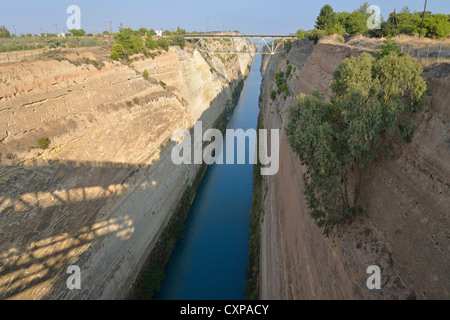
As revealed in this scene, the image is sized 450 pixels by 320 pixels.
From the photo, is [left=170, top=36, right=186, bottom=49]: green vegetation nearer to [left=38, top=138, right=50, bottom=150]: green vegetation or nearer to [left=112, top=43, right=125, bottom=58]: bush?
[left=112, top=43, right=125, bottom=58]: bush

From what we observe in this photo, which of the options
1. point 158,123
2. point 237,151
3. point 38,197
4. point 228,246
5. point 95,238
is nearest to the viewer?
point 38,197

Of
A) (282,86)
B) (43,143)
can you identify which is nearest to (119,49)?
(43,143)

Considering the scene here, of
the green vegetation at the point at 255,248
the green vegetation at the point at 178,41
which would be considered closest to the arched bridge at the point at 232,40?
the green vegetation at the point at 178,41

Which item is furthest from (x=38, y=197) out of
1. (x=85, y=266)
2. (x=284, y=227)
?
(x=284, y=227)

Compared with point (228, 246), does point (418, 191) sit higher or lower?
higher

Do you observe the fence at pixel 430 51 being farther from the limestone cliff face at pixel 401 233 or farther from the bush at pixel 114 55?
the bush at pixel 114 55

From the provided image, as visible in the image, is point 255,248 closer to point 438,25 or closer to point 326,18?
point 438,25
